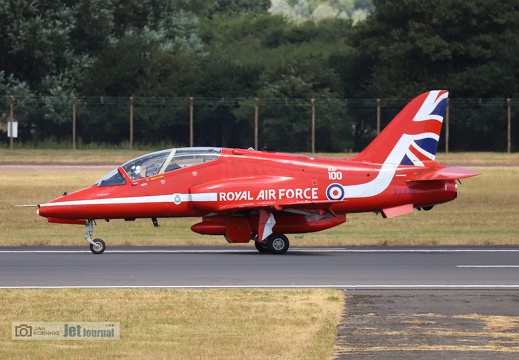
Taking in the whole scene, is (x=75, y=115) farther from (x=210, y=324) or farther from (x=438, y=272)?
(x=210, y=324)

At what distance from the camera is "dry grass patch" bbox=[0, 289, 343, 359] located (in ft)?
41.7

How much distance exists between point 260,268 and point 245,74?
→ 3964 cm

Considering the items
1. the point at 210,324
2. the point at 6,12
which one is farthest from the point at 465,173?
the point at 6,12

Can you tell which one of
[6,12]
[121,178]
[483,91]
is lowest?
[121,178]

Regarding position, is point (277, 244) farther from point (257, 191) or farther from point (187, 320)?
point (187, 320)

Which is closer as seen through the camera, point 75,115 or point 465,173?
point 465,173

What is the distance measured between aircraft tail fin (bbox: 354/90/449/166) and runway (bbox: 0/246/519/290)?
186 cm

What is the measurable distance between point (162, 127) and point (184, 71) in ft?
25.4

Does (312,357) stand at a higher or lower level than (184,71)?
lower

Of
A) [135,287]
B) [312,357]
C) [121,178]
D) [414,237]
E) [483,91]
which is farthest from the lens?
[483,91]

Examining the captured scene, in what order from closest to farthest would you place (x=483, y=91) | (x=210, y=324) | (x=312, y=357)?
1. (x=312, y=357)
2. (x=210, y=324)
3. (x=483, y=91)

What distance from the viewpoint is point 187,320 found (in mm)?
14594

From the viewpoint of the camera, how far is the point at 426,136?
2406 cm

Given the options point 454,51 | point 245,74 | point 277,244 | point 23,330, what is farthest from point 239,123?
point 23,330
